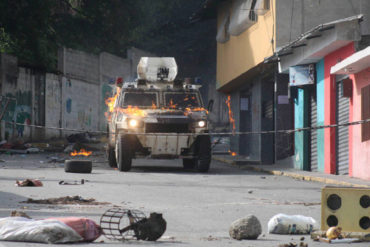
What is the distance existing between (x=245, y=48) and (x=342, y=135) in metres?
8.56

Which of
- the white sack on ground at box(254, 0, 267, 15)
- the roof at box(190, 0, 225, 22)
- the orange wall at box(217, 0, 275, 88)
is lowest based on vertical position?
the orange wall at box(217, 0, 275, 88)

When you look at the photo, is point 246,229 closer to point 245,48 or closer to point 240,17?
point 240,17

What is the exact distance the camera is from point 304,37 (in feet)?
61.3

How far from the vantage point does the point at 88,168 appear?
57.6 ft

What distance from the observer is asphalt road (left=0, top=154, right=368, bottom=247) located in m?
7.34

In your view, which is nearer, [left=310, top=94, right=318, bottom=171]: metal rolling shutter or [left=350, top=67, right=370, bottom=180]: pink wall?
[left=350, top=67, right=370, bottom=180]: pink wall

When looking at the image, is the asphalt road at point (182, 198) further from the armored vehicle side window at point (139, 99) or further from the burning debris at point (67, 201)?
the armored vehicle side window at point (139, 99)

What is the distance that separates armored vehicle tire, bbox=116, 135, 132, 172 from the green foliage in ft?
41.2

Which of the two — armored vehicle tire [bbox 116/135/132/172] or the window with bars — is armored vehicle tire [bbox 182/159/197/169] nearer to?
armored vehicle tire [bbox 116/135/132/172]

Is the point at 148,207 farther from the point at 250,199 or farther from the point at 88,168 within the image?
the point at 88,168

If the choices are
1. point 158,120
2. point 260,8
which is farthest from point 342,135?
point 260,8

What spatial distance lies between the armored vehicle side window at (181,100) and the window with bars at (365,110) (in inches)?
173

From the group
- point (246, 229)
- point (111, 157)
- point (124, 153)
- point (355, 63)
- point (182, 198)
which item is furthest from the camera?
point (111, 157)

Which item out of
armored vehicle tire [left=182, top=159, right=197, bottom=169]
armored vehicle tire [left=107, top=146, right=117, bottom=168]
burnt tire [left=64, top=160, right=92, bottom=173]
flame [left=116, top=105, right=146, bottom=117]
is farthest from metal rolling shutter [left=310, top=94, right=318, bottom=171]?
burnt tire [left=64, top=160, right=92, bottom=173]
